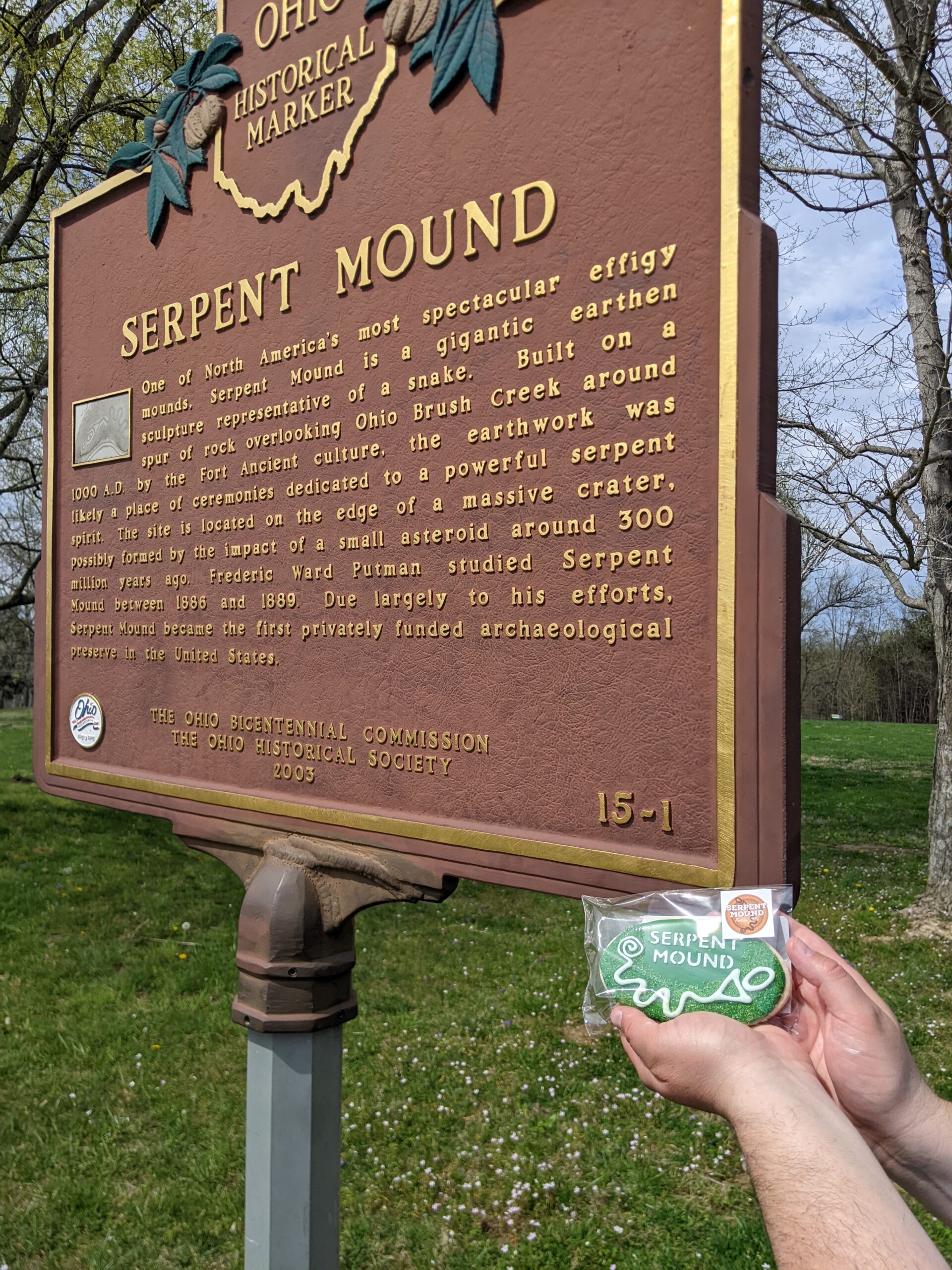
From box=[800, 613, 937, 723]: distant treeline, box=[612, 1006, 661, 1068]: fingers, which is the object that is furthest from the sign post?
box=[800, 613, 937, 723]: distant treeline

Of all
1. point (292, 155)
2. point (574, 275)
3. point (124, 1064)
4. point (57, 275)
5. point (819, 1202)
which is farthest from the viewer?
point (124, 1064)

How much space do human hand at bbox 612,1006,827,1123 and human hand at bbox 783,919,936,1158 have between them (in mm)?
55

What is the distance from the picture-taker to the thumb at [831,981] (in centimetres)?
145

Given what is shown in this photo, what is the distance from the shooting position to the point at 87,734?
3.19 m

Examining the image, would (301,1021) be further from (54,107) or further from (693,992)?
(54,107)

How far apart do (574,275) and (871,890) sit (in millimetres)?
7454

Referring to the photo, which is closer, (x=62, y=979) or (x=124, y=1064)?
(x=124, y=1064)

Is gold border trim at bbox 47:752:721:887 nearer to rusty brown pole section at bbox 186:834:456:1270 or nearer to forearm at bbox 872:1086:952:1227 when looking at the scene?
rusty brown pole section at bbox 186:834:456:1270

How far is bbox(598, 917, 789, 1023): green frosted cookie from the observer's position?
151cm

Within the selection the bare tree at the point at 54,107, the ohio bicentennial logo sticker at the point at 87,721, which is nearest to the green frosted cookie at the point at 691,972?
the ohio bicentennial logo sticker at the point at 87,721

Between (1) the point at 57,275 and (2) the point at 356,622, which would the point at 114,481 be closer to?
(1) the point at 57,275

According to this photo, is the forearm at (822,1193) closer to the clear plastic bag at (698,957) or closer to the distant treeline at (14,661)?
the clear plastic bag at (698,957)

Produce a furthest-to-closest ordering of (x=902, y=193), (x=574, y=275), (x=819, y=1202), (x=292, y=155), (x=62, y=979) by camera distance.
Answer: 1. (x=902, y=193)
2. (x=62, y=979)
3. (x=292, y=155)
4. (x=574, y=275)
5. (x=819, y=1202)

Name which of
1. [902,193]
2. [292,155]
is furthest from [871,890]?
[292,155]
